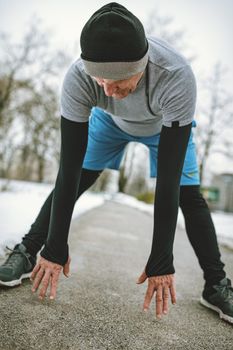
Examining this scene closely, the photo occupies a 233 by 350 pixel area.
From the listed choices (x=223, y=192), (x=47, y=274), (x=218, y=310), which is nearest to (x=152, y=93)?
(x=47, y=274)

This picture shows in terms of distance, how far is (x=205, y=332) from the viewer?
150 centimetres

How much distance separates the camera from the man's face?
1.37 m

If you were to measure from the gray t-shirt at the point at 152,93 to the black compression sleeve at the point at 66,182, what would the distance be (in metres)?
0.07

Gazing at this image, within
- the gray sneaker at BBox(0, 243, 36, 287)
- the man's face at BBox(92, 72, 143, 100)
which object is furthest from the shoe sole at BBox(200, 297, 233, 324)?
the man's face at BBox(92, 72, 143, 100)

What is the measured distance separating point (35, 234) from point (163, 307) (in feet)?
3.11

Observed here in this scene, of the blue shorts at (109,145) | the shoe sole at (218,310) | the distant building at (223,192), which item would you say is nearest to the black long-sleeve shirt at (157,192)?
the blue shorts at (109,145)

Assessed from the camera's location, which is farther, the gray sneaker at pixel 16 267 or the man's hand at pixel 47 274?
the gray sneaker at pixel 16 267

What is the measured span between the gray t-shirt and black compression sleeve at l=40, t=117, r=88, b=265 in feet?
0.23

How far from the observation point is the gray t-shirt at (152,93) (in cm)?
141

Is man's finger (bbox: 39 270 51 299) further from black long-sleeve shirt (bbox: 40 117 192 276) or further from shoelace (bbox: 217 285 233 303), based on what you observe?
shoelace (bbox: 217 285 233 303)

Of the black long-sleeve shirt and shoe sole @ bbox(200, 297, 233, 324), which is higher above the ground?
the black long-sleeve shirt

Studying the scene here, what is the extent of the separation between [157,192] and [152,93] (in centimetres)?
50

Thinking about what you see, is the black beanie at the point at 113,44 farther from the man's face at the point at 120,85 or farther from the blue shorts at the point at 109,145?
the blue shorts at the point at 109,145

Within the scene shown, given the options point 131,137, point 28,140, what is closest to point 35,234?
point 131,137
